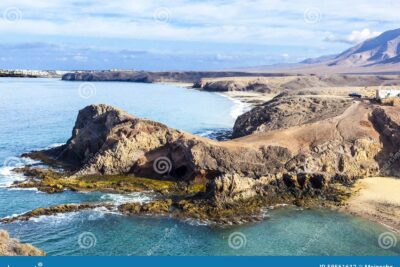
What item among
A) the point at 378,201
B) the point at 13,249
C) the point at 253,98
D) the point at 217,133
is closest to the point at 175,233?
the point at 13,249

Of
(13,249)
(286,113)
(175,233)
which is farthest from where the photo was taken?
(286,113)

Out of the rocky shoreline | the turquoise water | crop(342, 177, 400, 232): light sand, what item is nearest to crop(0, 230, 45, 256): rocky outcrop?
the turquoise water

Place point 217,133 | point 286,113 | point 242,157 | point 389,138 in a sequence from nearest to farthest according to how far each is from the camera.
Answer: point 242,157
point 389,138
point 286,113
point 217,133

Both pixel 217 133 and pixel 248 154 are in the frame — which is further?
pixel 217 133

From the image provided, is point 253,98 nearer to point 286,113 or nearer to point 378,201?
point 286,113

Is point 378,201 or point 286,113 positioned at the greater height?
point 286,113

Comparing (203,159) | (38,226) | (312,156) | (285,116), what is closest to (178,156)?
A: (203,159)

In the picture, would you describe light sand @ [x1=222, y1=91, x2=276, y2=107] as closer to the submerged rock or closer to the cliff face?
the cliff face
